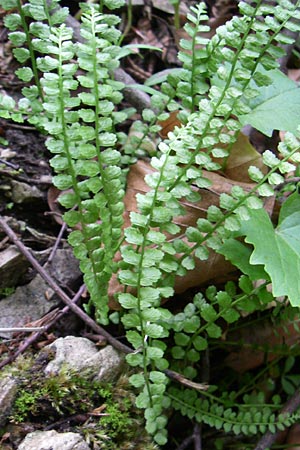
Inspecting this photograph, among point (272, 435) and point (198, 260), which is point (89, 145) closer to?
point (198, 260)

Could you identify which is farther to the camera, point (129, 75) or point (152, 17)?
point (152, 17)

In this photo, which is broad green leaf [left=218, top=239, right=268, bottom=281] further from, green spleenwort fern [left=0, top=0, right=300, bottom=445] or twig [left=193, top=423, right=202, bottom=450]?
twig [left=193, top=423, right=202, bottom=450]

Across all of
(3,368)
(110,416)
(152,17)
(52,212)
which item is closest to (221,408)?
(110,416)

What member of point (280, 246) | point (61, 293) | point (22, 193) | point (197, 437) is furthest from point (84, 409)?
point (22, 193)

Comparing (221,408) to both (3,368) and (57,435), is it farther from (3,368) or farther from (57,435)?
(3,368)

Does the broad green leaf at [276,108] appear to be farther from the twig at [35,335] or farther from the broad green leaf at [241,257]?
the twig at [35,335]

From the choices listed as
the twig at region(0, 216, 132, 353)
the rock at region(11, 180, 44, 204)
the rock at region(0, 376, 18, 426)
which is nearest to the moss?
the rock at region(0, 376, 18, 426)

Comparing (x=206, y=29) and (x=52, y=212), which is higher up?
(x=206, y=29)
